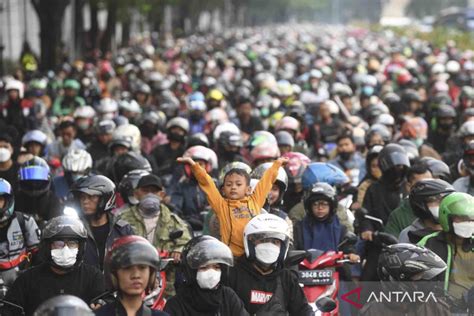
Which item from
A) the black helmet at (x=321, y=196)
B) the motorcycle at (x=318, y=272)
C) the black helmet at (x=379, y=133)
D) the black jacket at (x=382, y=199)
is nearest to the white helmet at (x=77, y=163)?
the black jacket at (x=382, y=199)

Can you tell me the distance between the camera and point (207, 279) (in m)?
7.76

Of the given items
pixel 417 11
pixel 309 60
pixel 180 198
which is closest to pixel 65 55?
pixel 309 60

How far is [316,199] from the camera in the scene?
10695 millimetres

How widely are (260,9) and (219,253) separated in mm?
125219

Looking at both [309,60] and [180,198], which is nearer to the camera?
[180,198]

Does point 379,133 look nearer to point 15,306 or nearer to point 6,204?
point 6,204

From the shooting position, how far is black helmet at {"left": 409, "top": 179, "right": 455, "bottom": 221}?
1027 cm

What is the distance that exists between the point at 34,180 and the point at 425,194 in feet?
11.8

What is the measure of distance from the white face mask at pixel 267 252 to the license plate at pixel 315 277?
80cm

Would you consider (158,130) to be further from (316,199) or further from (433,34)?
(433,34)

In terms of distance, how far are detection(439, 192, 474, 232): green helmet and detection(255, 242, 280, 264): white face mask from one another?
1.37 m

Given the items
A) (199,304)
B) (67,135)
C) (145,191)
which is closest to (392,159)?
(145,191)

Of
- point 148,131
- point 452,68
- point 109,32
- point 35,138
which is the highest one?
point 35,138

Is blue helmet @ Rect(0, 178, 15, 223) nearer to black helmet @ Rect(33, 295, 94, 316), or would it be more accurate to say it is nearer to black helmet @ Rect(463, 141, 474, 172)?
black helmet @ Rect(33, 295, 94, 316)
